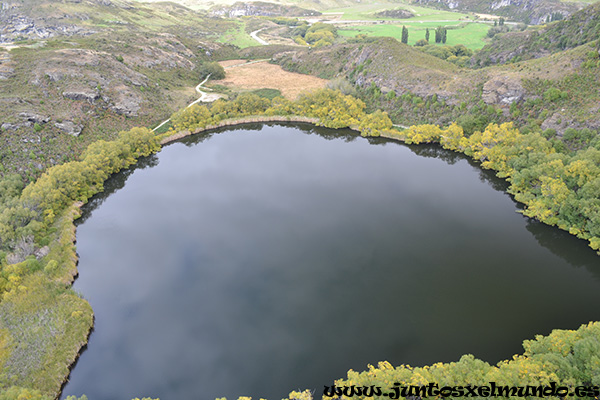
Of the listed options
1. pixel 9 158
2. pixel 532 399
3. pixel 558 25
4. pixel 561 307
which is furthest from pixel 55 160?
pixel 558 25

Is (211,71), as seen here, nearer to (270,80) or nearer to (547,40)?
(270,80)

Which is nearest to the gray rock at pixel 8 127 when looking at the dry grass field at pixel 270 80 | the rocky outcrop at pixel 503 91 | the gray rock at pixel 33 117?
the gray rock at pixel 33 117

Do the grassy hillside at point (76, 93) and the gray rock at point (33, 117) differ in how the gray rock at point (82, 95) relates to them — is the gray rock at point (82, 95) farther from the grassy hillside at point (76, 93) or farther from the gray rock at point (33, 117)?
the gray rock at point (33, 117)

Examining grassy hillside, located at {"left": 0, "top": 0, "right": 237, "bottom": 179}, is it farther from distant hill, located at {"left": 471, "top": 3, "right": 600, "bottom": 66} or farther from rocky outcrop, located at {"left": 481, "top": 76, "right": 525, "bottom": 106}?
distant hill, located at {"left": 471, "top": 3, "right": 600, "bottom": 66}

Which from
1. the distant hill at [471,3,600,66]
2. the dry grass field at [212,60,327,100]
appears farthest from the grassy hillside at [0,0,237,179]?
the distant hill at [471,3,600,66]

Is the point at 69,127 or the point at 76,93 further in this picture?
the point at 76,93

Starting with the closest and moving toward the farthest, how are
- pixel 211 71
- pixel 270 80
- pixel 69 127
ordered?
pixel 69 127 → pixel 270 80 → pixel 211 71

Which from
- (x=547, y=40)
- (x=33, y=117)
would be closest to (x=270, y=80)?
(x=33, y=117)
